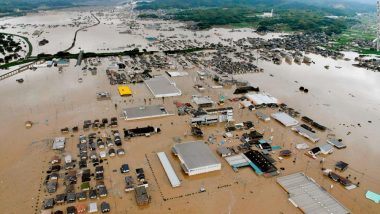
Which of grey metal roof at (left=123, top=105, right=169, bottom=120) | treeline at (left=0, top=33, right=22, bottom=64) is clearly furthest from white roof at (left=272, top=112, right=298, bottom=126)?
treeline at (left=0, top=33, right=22, bottom=64)

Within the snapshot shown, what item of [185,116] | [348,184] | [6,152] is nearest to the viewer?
[348,184]

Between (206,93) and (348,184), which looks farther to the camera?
(206,93)

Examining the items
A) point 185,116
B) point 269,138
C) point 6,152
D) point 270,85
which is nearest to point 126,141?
point 185,116

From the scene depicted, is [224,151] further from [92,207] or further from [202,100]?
[92,207]

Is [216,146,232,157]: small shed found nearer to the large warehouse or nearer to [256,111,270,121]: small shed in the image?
the large warehouse

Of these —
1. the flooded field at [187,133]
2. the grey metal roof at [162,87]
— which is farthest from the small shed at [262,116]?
the grey metal roof at [162,87]

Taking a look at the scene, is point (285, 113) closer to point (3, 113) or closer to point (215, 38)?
point (3, 113)
